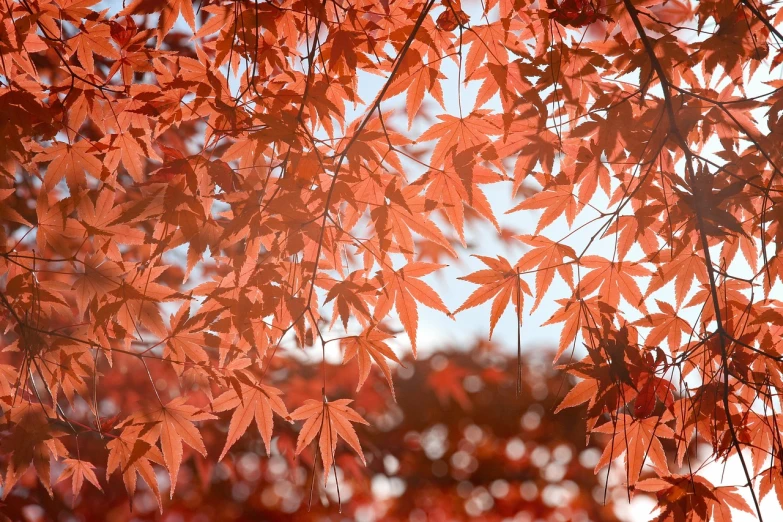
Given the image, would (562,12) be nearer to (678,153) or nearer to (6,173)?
(678,153)

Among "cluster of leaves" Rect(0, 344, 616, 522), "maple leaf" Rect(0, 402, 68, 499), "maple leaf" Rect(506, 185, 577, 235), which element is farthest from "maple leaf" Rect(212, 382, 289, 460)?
"cluster of leaves" Rect(0, 344, 616, 522)

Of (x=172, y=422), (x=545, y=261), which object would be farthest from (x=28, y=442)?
(x=545, y=261)

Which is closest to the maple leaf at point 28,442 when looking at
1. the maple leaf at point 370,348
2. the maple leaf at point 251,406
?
the maple leaf at point 251,406

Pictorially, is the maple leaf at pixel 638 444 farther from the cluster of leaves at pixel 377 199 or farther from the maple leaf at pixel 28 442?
the maple leaf at pixel 28 442

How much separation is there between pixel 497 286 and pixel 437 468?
6590mm

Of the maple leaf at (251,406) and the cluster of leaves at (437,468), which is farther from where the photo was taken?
the cluster of leaves at (437,468)

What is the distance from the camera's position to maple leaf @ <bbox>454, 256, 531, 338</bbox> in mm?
1509

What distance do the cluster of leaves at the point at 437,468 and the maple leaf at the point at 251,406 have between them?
394 centimetres

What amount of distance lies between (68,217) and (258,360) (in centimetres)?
66

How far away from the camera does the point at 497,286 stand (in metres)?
1.54

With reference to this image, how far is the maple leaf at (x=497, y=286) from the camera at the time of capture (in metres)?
1.51

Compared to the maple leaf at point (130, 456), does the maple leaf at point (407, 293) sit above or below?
above

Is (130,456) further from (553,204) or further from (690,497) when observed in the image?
(690,497)

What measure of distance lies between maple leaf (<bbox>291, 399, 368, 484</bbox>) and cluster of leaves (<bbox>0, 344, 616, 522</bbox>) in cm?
389
